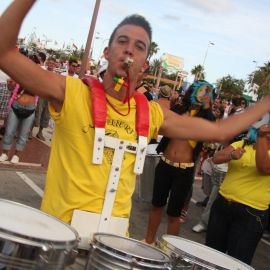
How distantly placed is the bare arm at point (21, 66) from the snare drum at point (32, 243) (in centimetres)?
56

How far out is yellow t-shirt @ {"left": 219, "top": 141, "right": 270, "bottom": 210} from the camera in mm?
3867

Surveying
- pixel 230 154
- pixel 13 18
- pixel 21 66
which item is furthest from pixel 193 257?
pixel 230 154

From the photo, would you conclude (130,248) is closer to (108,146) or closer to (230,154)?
(108,146)

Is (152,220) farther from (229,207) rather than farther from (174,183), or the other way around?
(229,207)

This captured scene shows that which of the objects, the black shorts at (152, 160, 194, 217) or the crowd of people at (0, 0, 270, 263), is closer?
the crowd of people at (0, 0, 270, 263)

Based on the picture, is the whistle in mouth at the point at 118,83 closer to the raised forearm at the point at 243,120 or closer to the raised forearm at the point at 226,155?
the raised forearm at the point at 243,120

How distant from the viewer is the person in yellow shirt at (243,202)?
377 cm

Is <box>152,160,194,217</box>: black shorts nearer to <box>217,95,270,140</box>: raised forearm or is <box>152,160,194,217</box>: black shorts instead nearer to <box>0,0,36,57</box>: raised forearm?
<box>217,95,270,140</box>: raised forearm

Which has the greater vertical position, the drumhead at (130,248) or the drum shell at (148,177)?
the drumhead at (130,248)

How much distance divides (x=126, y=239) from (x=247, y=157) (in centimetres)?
225

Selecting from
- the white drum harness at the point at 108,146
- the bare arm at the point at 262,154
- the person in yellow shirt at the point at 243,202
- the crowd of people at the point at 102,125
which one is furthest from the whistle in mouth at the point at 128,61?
the bare arm at the point at 262,154

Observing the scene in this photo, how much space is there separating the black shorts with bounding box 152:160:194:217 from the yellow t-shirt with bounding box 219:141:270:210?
1.28m

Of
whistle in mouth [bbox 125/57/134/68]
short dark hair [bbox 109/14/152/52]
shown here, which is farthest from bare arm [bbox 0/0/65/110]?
short dark hair [bbox 109/14/152/52]

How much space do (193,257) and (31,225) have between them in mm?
755
